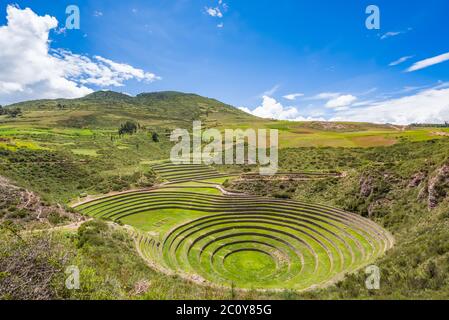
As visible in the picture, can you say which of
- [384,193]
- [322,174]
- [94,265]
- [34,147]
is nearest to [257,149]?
[322,174]

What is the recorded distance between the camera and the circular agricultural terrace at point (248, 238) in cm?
1673

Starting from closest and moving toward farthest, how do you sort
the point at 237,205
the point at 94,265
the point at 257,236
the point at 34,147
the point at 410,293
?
the point at 410,293, the point at 94,265, the point at 257,236, the point at 237,205, the point at 34,147

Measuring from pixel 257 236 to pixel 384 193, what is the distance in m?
13.0

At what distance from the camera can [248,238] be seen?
71.6 feet

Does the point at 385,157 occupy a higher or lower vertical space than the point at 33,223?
higher

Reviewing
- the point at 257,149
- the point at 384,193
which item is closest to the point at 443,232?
the point at 384,193

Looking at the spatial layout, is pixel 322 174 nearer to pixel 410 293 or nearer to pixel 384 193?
pixel 384 193

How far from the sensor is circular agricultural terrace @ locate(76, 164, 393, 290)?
1673 centimetres

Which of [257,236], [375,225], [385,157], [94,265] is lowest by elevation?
[257,236]

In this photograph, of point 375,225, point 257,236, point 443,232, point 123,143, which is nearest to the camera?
point 443,232

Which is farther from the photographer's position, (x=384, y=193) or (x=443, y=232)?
(x=384, y=193)

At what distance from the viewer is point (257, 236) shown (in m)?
22.1

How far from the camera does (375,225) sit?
20578 mm
